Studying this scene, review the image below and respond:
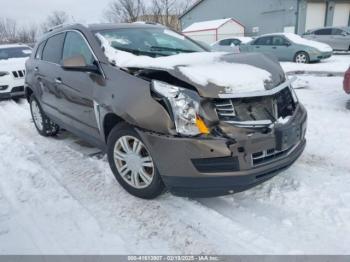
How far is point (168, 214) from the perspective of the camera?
110 inches

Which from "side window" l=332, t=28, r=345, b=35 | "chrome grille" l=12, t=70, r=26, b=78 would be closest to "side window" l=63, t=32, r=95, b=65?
"chrome grille" l=12, t=70, r=26, b=78

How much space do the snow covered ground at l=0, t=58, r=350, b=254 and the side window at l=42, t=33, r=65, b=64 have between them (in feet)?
4.74

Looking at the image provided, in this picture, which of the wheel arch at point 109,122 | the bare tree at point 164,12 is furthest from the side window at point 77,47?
Result: the bare tree at point 164,12

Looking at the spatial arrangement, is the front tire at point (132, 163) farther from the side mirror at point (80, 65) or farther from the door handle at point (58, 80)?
the door handle at point (58, 80)

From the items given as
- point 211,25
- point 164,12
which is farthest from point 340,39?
point 164,12

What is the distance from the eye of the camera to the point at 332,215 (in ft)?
8.55

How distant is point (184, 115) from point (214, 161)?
1.42 feet

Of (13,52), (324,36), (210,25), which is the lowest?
(324,36)

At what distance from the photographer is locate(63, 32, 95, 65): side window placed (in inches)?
133

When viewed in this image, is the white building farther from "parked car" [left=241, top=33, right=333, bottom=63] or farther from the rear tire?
the rear tire

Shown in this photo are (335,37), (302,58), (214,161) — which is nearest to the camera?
(214,161)

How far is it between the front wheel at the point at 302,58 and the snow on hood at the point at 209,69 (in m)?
11.0

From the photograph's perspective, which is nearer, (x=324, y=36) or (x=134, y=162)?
(x=134, y=162)

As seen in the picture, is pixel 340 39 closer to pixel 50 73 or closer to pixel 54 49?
pixel 54 49
